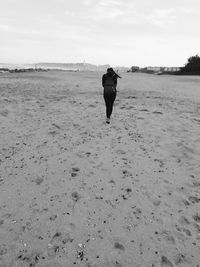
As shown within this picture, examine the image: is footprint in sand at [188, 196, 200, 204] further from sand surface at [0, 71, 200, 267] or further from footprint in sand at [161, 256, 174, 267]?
footprint in sand at [161, 256, 174, 267]

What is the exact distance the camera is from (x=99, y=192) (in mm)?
5277

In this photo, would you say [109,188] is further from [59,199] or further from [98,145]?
[98,145]

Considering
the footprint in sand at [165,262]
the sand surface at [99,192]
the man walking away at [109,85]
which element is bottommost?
the footprint in sand at [165,262]

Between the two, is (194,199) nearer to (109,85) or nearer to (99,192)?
(99,192)

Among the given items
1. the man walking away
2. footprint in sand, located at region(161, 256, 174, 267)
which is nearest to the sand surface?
footprint in sand, located at region(161, 256, 174, 267)

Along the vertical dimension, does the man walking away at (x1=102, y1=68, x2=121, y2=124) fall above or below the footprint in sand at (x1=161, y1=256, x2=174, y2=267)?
above

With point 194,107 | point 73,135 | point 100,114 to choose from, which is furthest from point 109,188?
point 194,107

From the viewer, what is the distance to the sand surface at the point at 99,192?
3.92 meters

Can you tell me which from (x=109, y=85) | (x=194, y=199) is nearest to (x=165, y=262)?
(x=194, y=199)

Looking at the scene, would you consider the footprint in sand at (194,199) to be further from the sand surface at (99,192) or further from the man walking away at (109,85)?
A: the man walking away at (109,85)

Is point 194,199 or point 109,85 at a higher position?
point 109,85

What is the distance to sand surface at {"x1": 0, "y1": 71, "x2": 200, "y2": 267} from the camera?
12.8 ft

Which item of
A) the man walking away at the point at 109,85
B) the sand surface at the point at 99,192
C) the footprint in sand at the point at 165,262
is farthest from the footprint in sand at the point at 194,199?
the man walking away at the point at 109,85

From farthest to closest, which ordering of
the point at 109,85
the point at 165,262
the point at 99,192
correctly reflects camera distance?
the point at 109,85
the point at 99,192
the point at 165,262
